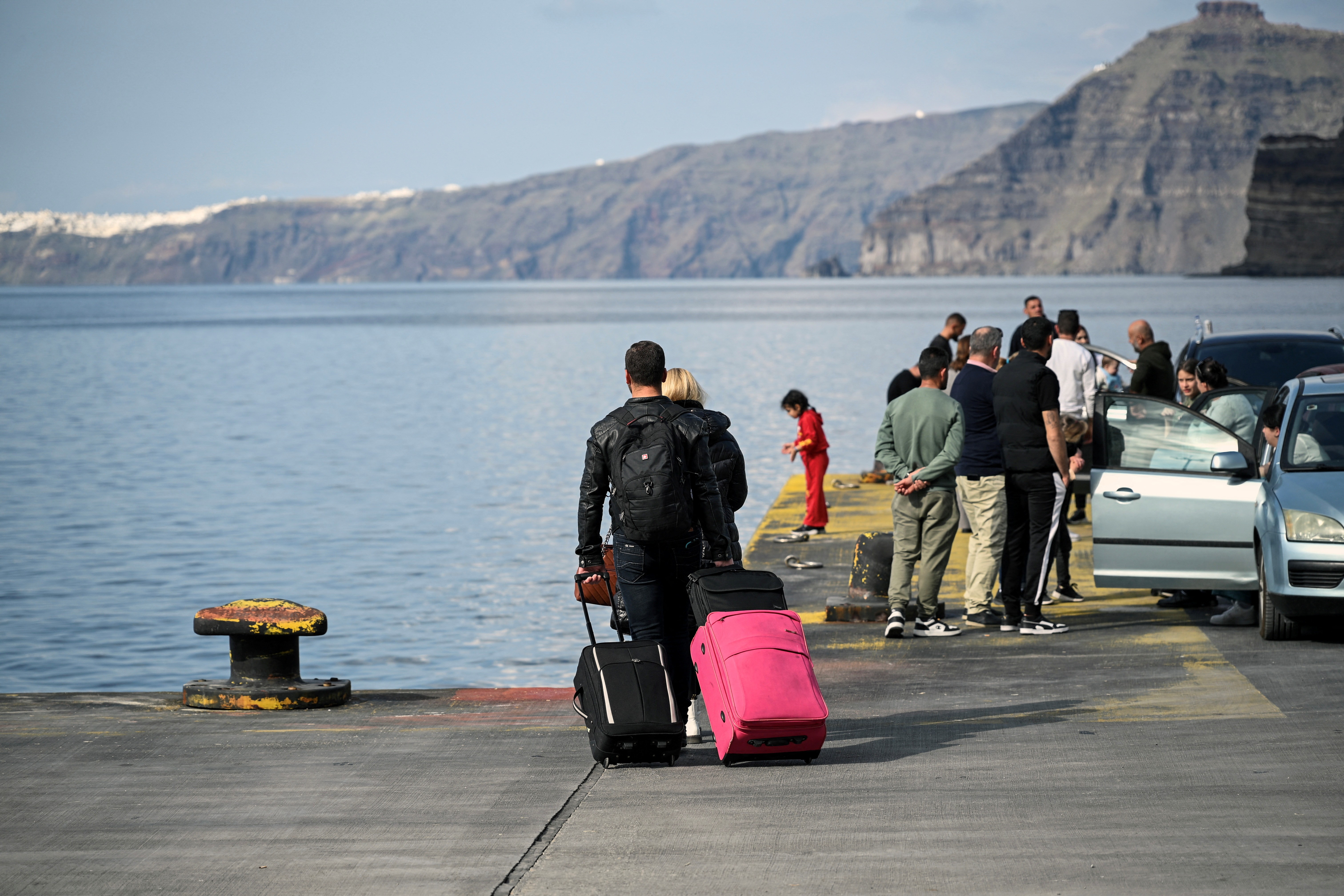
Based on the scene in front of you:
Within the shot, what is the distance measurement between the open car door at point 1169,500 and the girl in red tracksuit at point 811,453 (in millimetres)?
4309

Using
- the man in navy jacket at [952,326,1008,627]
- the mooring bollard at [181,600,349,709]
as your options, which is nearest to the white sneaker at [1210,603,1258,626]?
the man in navy jacket at [952,326,1008,627]

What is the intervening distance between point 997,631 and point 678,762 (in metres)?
4.24

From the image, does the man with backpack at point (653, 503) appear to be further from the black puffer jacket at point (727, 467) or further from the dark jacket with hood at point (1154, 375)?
the dark jacket with hood at point (1154, 375)

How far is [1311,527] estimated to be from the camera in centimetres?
884

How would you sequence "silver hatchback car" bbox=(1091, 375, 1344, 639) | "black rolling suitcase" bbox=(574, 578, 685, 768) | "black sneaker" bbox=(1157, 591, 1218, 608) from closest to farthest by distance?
1. "black rolling suitcase" bbox=(574, 578, 685, 768)
2. "silver hatchback car" bbox=(1091, 375, 1344, 639)
3. "black sneaker" bbox=(1157, 591, 1218, 608)

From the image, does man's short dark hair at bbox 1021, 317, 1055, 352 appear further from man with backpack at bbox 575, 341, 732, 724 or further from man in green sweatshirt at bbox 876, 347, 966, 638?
man with backpack at bbox 575, 341, 732, 724

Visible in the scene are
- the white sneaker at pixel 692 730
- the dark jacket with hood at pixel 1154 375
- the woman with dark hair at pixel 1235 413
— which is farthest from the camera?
the dark jacket with hood at pixel 1154 375

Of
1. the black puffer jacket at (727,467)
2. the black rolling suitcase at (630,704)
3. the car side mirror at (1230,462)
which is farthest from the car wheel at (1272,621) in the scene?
the black rolling suitcase at (630,704)

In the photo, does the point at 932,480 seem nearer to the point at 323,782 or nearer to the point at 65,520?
the point at 323,782

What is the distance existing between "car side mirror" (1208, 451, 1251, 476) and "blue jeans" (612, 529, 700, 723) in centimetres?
452

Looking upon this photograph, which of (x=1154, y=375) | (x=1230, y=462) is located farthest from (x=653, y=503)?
(x=1154, y=375)

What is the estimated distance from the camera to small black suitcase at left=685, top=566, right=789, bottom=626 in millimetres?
6305

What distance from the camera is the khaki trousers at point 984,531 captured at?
9.78m

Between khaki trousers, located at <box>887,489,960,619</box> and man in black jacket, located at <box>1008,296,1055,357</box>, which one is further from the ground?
man in black jacket, located at <box>1008,296,1055,357</box>
